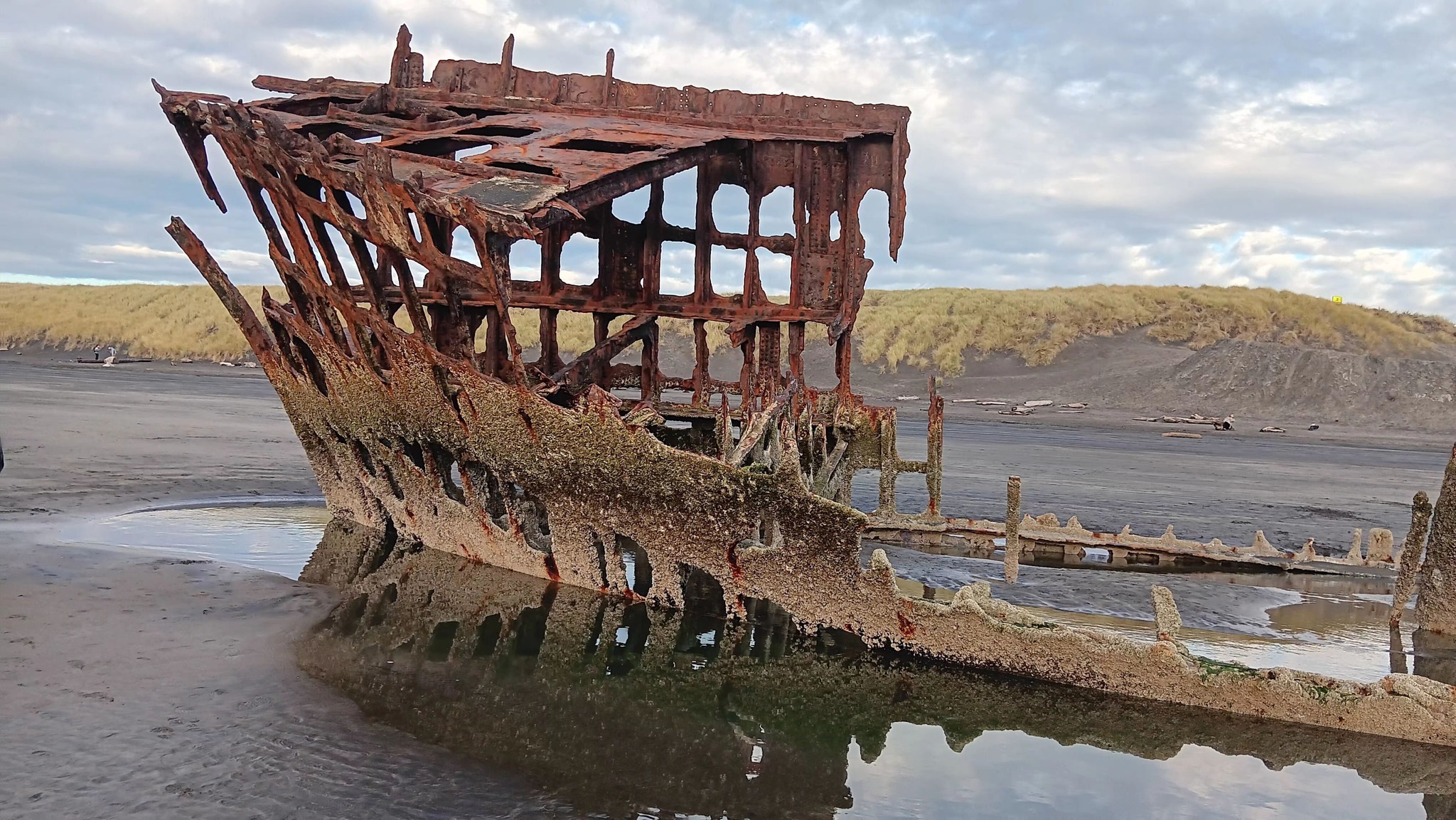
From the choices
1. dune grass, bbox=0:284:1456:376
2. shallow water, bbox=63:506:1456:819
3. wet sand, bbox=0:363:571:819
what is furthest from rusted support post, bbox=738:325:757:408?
dune grass, bbox=0:284:1456:376

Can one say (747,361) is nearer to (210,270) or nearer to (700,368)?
(700,368)

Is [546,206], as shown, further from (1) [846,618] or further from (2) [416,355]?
(1) [846,618]

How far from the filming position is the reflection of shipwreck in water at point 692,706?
564cm

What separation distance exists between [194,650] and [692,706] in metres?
3.04

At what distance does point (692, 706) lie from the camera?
6.66 meters

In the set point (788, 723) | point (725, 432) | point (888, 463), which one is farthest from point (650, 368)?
point (788, 723)

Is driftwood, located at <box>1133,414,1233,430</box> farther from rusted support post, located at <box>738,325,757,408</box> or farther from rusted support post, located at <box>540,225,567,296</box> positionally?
rusted support post, located at <box>540,225,567,296</box>

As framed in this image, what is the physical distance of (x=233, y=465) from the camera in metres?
16.2

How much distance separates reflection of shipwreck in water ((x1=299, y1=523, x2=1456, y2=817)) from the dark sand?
1.18ft

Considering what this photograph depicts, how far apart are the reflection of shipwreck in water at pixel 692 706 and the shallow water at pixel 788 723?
0.02 metres

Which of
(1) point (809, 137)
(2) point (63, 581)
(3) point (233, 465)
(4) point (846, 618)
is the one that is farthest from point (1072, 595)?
(3) point (233, 465)

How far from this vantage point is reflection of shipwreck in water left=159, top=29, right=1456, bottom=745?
7.34m

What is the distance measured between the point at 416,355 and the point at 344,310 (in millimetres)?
984

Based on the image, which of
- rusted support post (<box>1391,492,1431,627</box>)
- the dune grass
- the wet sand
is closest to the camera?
the wet sand
